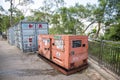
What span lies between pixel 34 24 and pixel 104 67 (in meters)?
5.70

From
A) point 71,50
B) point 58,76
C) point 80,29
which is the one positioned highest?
point 80,29

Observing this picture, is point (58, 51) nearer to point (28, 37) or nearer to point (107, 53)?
point (107, 53)

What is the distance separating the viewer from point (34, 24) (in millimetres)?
8984

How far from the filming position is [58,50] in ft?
16.4

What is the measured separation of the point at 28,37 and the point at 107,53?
5793 millimetres

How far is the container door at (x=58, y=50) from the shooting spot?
4754mm

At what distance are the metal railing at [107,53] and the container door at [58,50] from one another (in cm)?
137

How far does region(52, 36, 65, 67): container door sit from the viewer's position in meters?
4.75

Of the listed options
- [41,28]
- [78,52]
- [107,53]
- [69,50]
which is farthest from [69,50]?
[41,28]

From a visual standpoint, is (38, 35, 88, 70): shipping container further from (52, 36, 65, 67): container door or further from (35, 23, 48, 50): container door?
(35, 23, 48, 50): container door

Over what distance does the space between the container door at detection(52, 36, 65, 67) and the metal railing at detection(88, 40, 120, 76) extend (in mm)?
1367

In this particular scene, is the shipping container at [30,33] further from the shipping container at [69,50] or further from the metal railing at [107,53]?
the metal railing at [107,53]

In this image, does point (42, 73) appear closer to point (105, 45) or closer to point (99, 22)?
point (105, 45)

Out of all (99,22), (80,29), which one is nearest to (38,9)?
(80,29)
